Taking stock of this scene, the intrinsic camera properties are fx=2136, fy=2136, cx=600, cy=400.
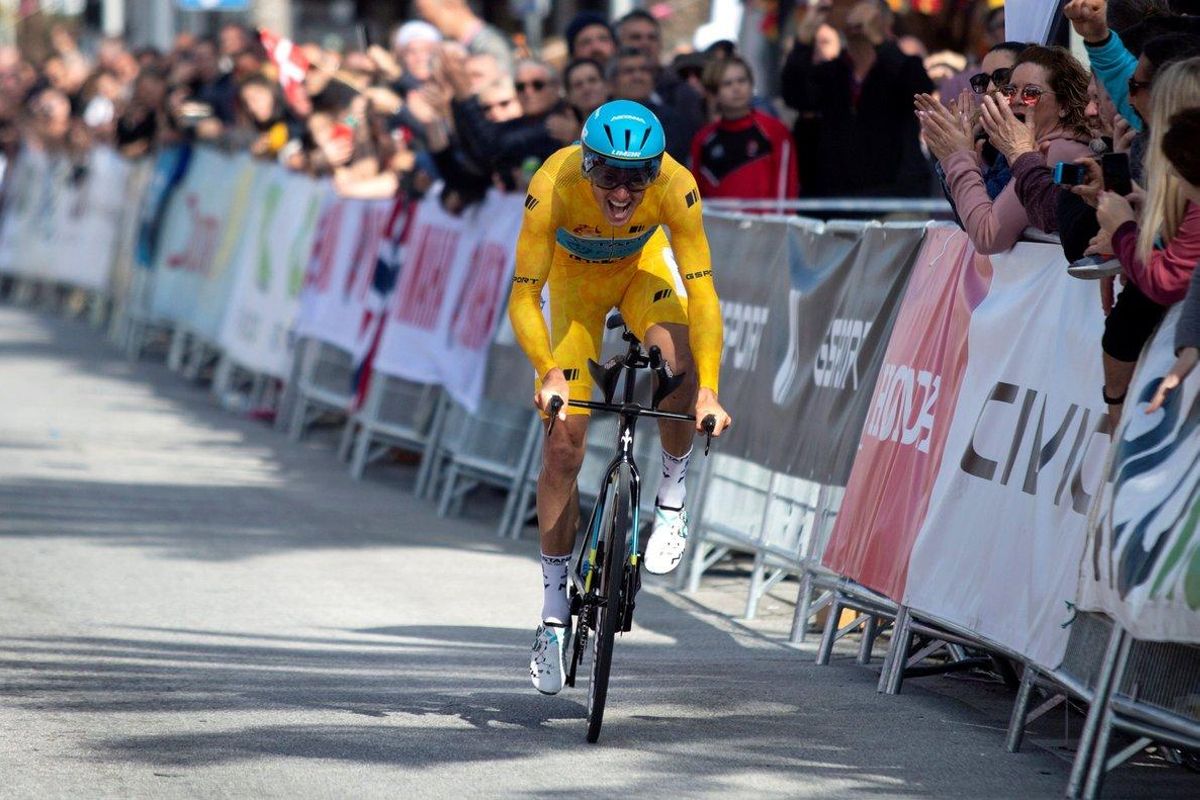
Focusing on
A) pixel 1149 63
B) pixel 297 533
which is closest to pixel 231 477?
pixel 297 533

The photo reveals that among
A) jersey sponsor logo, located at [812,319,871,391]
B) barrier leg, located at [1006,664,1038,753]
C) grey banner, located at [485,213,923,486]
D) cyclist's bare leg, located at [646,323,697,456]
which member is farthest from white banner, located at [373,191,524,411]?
Answer: barrier leg, located at [1006,664,1038,753]

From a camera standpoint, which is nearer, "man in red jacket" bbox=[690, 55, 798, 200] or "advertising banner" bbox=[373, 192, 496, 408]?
"man in red jacket" bbox=[690, 55, 798, 200]

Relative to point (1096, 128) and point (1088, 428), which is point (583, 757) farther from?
point (1096, 128)

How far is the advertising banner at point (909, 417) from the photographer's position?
8.41m

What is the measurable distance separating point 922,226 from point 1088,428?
2.14 m

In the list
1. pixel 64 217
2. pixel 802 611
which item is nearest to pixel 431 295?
pixel 802 611

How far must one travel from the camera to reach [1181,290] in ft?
21.0

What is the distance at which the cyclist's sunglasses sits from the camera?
24.8 ft

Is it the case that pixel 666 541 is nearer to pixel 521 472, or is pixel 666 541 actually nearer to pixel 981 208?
pixel 981 208

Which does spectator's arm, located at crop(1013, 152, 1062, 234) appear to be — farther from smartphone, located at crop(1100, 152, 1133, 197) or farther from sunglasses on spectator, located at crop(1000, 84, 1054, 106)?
smartphone, located at crop(1100, 152, 1133, 197)

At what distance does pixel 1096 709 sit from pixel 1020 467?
1316mm

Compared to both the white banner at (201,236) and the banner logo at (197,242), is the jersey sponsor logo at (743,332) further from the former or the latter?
the banner logo at (197,242)

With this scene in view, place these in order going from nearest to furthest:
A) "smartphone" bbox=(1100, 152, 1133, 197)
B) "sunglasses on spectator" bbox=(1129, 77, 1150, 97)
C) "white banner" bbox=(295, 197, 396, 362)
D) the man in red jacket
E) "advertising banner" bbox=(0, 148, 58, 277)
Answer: "smartphone" bbox=(1100, 152, 1133, 197) → "sunglasses on spectator" bbox=(1129, 77, 1150, 97) → the man in red jacket → "white banner" bbox=(295, 197, 396, 362) → "advertising banner" bbox=(0, 148, 58, 277)

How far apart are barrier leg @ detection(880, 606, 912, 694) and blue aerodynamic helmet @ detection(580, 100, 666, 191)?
2.08 metres
